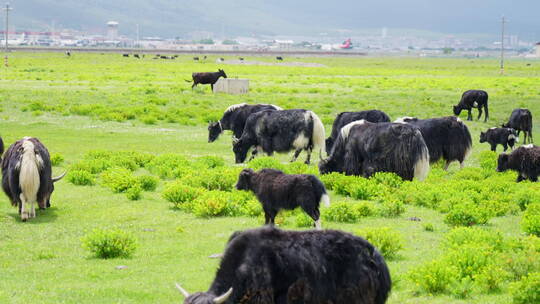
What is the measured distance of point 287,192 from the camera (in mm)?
10883

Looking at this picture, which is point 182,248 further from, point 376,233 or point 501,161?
point 501,161

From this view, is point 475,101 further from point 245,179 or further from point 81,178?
point 245,179

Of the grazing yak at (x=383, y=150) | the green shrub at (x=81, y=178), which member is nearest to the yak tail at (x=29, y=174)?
the green shrub at (x=81, y=178)

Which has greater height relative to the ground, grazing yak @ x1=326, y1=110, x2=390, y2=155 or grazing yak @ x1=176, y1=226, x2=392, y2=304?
grazing yak @ x1=326, y1=110, x2=390, y2=155

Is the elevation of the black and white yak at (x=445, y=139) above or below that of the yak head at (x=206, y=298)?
above

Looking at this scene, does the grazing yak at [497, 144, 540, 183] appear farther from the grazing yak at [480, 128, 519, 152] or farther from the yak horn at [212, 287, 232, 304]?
the yak horn at [212, 287, 232, 304]

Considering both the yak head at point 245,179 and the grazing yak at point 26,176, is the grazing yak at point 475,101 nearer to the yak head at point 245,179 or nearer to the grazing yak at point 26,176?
the yak head at point 245,179

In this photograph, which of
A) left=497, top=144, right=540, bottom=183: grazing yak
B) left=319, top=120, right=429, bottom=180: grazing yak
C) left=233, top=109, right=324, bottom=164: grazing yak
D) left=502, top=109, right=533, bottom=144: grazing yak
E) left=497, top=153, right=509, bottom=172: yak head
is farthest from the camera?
left=502, top=109, right=533, bottom=144: grazing yak

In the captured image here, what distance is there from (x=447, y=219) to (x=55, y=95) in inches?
A: 1141

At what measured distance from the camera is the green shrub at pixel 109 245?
10.0 meters

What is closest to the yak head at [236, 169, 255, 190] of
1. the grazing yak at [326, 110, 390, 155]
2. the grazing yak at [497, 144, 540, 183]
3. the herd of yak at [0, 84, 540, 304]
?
the herd of yak at [0, 84, 540, 304]

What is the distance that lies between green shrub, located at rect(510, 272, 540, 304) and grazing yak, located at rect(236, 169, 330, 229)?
132 inches

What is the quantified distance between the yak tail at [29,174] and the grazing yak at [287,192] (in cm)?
365

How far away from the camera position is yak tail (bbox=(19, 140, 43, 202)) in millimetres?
12547
